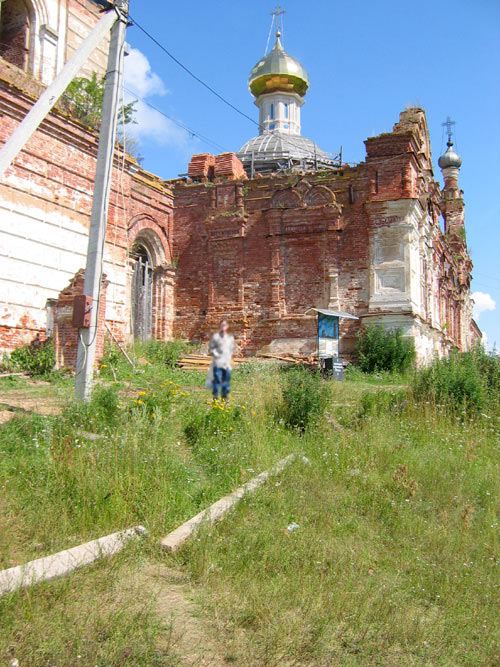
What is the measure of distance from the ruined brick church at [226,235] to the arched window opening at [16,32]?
0.13ft

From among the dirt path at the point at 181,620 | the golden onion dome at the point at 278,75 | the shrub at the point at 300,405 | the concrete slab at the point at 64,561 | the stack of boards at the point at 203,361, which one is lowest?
the dirt path at the point at 181,620

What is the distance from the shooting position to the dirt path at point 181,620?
12.2 feet

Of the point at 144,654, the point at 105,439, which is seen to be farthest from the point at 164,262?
the point at 144,654

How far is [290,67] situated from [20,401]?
94.7 ft

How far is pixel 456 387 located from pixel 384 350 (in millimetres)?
6652

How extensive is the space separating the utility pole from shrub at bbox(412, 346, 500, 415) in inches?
215

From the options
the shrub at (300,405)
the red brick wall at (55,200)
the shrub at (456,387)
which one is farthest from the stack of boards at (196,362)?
the shrub at (300,405)

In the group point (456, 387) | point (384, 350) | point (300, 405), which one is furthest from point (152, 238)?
point (300, 405)

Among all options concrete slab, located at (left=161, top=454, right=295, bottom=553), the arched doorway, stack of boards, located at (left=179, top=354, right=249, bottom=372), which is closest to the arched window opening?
the arched doorway

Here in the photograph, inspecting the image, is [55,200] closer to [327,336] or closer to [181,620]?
[327,336]

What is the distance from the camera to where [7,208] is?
13.5 meters

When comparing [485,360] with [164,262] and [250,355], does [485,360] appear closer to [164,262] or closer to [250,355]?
[250,355]

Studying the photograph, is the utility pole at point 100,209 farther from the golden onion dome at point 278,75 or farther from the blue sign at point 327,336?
the golden onion dome at point 278,75

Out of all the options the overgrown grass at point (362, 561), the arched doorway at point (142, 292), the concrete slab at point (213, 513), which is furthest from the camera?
the arched doorway at point (142, 292)
